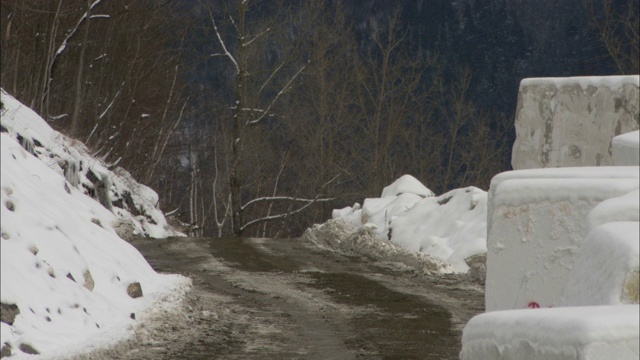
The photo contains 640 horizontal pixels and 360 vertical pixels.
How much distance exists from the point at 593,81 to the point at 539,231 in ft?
16.4

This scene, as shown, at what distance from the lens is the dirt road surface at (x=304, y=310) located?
27.8ft

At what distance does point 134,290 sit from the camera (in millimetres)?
9781

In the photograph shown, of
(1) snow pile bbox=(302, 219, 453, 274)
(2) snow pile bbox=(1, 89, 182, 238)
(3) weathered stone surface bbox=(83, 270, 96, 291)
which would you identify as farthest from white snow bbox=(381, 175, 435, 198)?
(3) weathered stone surface bbox=(83, 270, 96, 291)

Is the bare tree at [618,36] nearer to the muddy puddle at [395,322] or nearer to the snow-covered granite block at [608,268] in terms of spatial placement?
the muddy puddle at [395,322]

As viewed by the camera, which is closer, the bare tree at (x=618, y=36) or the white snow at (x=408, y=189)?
the white snow at (x=408, y=189)

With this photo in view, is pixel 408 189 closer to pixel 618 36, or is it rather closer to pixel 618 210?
pixel 618 36

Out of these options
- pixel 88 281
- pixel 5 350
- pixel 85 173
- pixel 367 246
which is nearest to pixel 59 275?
pixel 88 281

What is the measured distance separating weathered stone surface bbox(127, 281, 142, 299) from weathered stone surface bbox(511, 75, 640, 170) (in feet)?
15.1

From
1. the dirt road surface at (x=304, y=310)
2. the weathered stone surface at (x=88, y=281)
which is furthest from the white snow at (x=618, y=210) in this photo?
the weathered stone surface at (x=88, y=281)

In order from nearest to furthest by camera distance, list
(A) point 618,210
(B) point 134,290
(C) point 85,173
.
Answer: (A) point 618,210, (B) point 134,290, (C) point 85,173

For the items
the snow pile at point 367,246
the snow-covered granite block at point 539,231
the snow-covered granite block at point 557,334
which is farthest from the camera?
the snow pile at point 367,246

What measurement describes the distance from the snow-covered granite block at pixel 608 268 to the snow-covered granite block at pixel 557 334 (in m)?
0.30

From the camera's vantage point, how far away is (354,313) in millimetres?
10602

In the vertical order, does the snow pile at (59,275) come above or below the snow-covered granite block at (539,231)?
below
